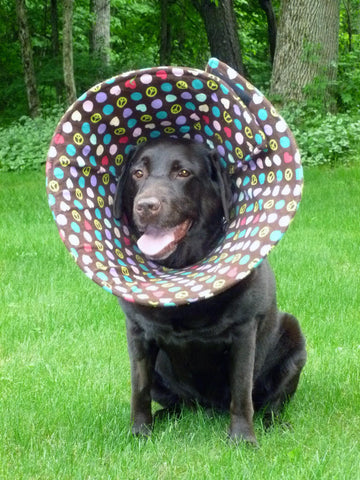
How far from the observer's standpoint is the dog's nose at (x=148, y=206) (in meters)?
3.28

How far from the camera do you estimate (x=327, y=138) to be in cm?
1348

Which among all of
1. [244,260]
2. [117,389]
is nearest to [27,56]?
[117,389]

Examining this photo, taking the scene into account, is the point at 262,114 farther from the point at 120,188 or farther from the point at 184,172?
the point at 120,188

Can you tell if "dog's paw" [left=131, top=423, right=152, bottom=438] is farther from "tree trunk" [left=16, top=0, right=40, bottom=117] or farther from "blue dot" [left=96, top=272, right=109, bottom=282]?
"tree trunk" [left=16, top=0, right=40, bottom=117]

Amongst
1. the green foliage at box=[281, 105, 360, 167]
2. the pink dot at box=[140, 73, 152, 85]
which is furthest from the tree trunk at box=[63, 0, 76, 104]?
the pink dot at box=[140, 73, 152, 85]

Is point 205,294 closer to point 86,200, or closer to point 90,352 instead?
point 86,200

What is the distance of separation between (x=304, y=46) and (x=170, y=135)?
1209cm

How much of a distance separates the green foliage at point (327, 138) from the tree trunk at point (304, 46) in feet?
3.18

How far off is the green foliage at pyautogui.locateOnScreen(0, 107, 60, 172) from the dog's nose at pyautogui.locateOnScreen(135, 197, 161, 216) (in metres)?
12.1

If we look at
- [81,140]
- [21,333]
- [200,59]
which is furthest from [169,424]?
[200,59]

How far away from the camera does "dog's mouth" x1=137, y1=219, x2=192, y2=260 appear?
3.44 meters

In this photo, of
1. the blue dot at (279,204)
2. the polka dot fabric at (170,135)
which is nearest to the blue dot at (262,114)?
the polka dot fabric at (170,135)

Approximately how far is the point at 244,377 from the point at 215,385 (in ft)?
0.96

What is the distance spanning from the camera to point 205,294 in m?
3.12
